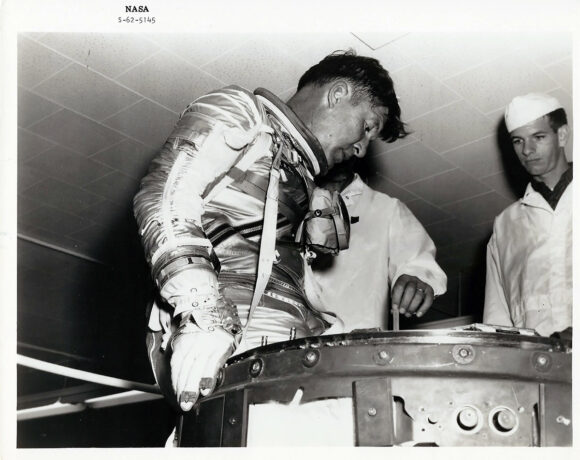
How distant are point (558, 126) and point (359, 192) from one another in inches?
19.8

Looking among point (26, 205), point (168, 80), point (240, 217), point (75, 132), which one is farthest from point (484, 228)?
point (240, 217)

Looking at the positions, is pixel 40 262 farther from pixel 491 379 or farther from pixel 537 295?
pixel 491 379

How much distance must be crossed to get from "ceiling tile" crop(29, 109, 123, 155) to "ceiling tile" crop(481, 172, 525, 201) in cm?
123

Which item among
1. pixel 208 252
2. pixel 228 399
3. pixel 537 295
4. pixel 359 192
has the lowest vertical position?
pixel 228 399

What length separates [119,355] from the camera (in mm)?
3580

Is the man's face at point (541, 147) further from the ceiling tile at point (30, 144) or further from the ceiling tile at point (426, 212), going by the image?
the ceiling tile at point (30, 144)

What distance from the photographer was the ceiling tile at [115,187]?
2.41m

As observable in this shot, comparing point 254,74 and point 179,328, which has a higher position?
point 254,74

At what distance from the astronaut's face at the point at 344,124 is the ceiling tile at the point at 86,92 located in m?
1.11

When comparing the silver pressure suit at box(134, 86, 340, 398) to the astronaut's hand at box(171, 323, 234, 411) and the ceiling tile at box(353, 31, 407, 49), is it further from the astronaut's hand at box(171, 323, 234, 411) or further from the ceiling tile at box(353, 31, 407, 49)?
the ceiling tile at box(353, 31, 407, 49)

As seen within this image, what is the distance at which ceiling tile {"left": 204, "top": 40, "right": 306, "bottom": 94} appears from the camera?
183cm

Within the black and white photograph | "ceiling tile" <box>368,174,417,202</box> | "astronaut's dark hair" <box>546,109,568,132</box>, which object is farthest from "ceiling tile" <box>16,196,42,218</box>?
"astronaut's dark hair" <box>546,109,568,132</box>

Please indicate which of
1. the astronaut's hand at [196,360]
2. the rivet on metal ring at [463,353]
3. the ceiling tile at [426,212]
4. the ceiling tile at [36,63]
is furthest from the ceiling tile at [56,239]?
the rivet on metal ring at [463,353]
